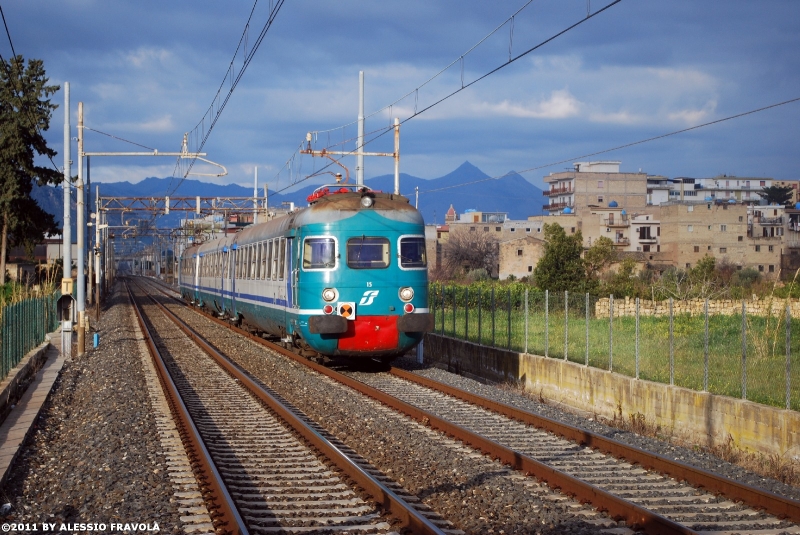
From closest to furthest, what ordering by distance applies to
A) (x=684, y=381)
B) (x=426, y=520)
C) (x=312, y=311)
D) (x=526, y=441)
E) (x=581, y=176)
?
(x=426, y=520), (x=526, y=441), (x=684, y=381), (x=312, y=311), (x=581, y=176)

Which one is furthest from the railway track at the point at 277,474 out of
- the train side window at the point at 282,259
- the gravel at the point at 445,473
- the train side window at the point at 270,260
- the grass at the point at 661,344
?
the grass at the point at 661,344

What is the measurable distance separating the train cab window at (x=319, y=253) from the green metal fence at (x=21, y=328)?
17.8ft

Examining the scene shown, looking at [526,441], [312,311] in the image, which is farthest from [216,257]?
[526,441]

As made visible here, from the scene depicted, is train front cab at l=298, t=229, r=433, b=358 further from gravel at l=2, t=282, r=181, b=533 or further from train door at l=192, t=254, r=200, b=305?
train door at l=192, t=254, r=200, b=305

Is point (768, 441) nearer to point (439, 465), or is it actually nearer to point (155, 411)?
point (439, 465)

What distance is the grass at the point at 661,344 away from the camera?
13461mm

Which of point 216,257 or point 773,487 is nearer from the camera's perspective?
point 773,487

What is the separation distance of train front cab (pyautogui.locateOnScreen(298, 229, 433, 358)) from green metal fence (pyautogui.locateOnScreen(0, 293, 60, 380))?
17.1ft

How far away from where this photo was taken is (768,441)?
11086 millimetres

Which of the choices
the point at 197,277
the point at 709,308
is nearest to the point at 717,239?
the point at 197,277

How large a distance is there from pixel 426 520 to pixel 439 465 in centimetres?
234

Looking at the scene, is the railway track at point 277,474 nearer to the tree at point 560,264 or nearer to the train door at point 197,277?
the train door at point 197,277

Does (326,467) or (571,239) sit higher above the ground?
(571,239)

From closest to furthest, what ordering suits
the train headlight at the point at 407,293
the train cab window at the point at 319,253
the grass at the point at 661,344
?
the grass at the point at 661,344, the train cab window at the point at 319,253, the train headlight at the point at 407,293
